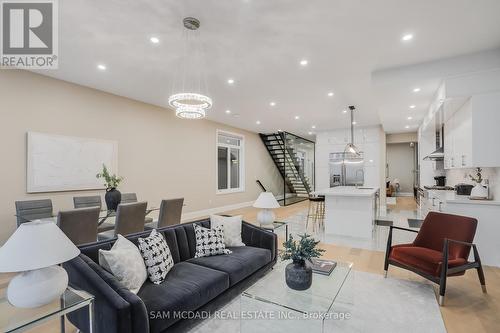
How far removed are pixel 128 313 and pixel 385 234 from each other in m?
5.46

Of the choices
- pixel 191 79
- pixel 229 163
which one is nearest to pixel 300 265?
pixel 191 79

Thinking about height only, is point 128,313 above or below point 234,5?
below

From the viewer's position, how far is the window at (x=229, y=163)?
891cm

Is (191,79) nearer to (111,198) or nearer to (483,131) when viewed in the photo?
(111,198)

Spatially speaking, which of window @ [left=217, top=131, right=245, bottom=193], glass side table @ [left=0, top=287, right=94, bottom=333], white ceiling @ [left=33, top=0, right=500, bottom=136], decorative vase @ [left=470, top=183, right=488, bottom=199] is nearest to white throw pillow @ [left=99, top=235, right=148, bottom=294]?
glass side table @ [left=0, top=287, right=94, bottom=333]

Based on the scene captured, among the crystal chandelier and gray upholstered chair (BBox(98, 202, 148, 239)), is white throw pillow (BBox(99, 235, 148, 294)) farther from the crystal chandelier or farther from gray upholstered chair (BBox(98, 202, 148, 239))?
the crystal chandelier

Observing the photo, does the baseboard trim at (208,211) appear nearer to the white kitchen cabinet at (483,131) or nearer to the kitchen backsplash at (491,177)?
the white kitchen cabinet at (483,131)

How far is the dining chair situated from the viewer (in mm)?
4121

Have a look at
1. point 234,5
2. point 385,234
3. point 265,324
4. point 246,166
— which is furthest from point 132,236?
point 246,166

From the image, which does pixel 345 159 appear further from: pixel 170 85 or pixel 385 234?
pixel 170 85

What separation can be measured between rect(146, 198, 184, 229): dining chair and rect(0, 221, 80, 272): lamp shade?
2.49 metres

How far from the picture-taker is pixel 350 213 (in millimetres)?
5492

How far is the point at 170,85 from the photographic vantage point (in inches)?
197

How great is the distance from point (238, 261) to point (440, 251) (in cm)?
259
